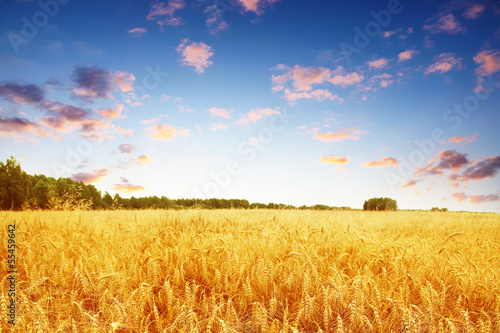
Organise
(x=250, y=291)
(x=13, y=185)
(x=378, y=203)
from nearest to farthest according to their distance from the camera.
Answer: (x=250, y=291)
(x=13, y=185)
(x=378, y=203)

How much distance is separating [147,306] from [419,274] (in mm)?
3449

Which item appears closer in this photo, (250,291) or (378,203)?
(250,291)

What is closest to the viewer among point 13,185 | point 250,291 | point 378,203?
point 250,291

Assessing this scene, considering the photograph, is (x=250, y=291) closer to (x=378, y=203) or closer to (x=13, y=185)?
(x=13, y=185)

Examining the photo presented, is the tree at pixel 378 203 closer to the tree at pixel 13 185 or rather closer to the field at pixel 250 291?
the field at pixel 250 291

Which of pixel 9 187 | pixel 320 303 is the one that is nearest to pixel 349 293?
pixel 320 303

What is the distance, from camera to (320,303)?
8.91ft

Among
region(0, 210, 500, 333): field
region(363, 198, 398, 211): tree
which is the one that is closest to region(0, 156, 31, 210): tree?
region(0, 210, 500, 333): field

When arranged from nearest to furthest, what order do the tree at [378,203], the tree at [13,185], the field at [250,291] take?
the field at [250,291] < the tree at [13,185] < the tree at [378,203]

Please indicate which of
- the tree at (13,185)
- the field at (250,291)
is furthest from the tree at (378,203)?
the tree at (13,185)

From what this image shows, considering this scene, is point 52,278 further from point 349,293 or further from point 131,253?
point 349,293

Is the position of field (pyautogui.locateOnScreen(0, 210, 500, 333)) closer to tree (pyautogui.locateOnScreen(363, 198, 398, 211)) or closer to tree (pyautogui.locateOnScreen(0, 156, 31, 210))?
tree (pyautogui.locateOnScreen(0, 156, 31, 210))

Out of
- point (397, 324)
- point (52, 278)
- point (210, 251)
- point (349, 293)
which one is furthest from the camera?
point (210, 251)

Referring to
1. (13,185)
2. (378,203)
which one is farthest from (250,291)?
(378,203)
